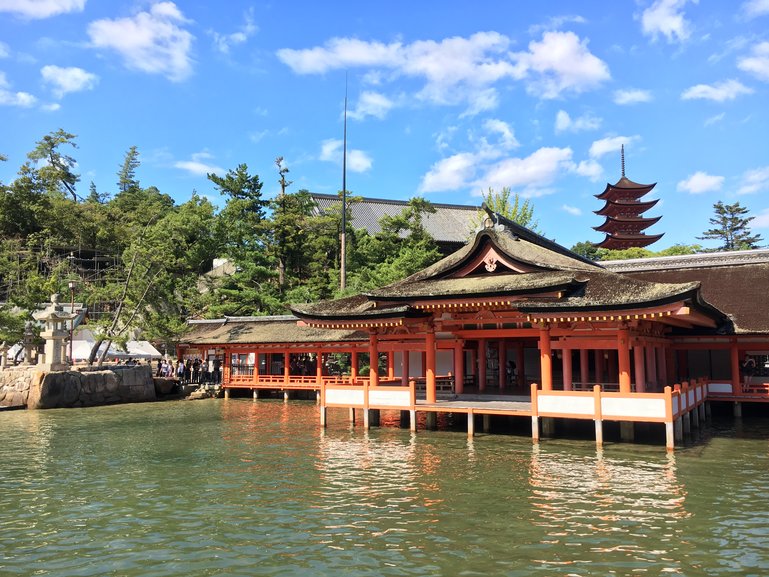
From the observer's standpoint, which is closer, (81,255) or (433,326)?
(433,326)

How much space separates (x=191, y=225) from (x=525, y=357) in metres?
33.6

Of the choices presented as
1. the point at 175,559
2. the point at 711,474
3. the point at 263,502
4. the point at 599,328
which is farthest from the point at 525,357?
the point at 175,559

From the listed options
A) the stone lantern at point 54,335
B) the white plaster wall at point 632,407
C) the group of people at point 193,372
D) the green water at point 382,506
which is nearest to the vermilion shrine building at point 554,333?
the white plaster wall at point 632,407

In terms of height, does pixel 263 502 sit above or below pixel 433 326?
below

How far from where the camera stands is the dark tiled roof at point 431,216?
61.6 meters

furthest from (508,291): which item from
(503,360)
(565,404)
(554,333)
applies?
(503,360)

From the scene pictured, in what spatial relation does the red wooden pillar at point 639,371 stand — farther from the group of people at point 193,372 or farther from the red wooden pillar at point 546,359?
the group of people at point 193,372

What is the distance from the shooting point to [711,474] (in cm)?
1538

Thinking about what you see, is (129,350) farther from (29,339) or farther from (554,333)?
(554,333)

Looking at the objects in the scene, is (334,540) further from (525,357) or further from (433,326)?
(525,357)

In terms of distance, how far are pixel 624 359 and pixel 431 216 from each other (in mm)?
45444

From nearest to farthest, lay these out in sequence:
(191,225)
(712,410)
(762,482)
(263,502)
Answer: (263,502)
(762,482)
(712,410)
(191,225)

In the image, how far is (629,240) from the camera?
226ft

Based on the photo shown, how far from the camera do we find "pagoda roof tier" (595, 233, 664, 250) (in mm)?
68500
